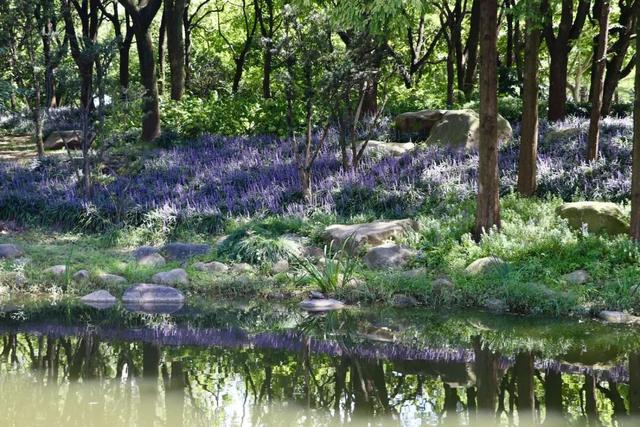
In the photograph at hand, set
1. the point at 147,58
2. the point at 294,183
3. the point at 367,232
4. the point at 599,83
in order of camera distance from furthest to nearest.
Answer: the point at 147,58, the point at 294,183, the point at 599,83, the point at 367,232

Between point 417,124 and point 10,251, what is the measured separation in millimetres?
8544

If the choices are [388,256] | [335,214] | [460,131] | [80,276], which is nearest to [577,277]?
[388,256]

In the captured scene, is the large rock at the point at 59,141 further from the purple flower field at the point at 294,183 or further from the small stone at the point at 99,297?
the small stone at the point at 99,297

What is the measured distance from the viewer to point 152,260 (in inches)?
409

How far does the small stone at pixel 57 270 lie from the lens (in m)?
9.52

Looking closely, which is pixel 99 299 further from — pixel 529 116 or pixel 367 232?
pixel 529 116

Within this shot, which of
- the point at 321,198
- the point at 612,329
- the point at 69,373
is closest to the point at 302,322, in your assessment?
the point at 69,373

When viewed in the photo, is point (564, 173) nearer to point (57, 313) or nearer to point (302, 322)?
point (302, 322)

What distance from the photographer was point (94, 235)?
39.4 feet

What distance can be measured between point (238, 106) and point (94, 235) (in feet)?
20.9

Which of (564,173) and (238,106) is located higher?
(238,106)

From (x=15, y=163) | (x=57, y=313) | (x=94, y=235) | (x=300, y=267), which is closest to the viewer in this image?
(x=57, y=313)

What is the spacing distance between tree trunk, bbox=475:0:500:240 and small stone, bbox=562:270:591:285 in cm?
145

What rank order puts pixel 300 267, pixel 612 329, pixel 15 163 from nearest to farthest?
pixel 612 329, pixel 300 267, pixel 15 163
